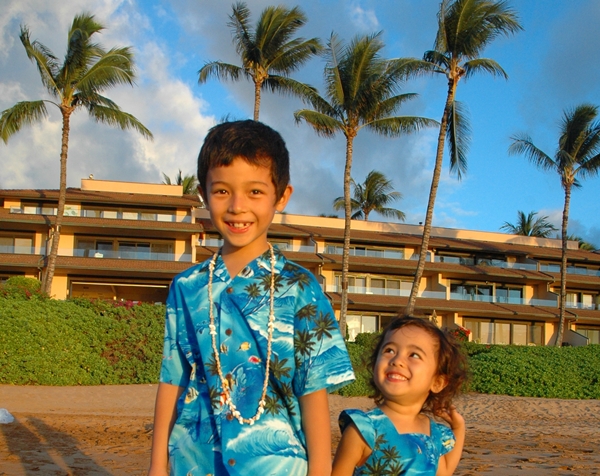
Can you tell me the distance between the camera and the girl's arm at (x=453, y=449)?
276cm

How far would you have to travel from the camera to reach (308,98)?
92.5 feet

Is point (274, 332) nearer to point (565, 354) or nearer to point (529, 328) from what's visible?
point (565, 354)

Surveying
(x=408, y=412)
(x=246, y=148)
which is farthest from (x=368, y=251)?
(x=246, y=148)

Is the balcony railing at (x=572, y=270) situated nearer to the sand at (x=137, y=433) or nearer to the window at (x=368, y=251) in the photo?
the window at (x=368, y=251)

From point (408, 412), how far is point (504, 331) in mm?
41055

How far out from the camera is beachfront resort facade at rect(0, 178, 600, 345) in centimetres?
3469

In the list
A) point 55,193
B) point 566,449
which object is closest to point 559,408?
point 566,449

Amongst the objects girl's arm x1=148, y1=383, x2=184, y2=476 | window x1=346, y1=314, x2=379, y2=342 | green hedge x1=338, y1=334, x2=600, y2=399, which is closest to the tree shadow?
girl's arm x1=148, y1=383, x2=184, y2=476

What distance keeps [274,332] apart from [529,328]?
4258 centimetres

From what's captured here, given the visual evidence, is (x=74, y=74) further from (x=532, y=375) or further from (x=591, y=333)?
(x=591, y=333)

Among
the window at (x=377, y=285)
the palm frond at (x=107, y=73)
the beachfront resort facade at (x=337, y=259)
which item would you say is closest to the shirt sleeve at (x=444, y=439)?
the palm frond at (x=107, y=73)

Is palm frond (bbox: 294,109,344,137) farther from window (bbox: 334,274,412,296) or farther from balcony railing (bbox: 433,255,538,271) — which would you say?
balcony railing (bbox: 433,255,538,271)

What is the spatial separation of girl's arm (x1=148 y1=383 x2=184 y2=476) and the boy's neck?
0.44 meters

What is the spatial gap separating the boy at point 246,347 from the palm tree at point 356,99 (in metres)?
24.0
